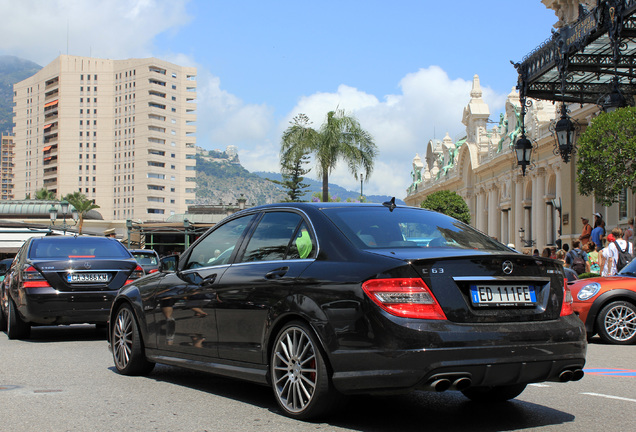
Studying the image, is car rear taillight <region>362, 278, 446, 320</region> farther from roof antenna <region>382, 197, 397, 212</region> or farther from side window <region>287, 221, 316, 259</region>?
roof antenna <region>382, 197, 397, 212</region>

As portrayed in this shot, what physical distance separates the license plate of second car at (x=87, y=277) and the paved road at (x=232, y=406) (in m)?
2.72

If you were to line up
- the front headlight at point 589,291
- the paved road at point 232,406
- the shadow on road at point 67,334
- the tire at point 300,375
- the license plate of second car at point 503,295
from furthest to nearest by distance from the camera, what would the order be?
the front headlight at point 589,291
the shadow on road at point 67,334
the paved road at point 232,406
the tire at point 300,375
the license plate of second car at point 503,295

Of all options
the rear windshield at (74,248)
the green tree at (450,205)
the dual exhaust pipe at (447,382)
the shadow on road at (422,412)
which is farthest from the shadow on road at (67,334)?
the green tree at (450,205)

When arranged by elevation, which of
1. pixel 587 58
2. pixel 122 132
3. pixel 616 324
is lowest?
pixel 616 324

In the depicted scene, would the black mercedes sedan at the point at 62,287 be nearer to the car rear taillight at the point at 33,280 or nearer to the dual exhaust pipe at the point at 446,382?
the car rear taillight at the point at 33,280

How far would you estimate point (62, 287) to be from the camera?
10641mm

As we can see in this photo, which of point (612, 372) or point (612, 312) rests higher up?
point (612, 312)

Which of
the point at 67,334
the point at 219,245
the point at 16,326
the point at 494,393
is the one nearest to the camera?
the point at 494,393

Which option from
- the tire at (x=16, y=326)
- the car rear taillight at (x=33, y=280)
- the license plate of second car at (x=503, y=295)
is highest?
the license plate of second car at (x=503, y=295)

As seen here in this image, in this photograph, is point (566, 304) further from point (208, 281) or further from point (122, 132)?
point (122, 132)

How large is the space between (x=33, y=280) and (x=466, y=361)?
7.70 metres

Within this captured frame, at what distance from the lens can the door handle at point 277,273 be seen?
5511 millimetres

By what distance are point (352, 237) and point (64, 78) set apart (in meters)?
154

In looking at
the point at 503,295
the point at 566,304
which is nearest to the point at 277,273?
the point at 503,295
